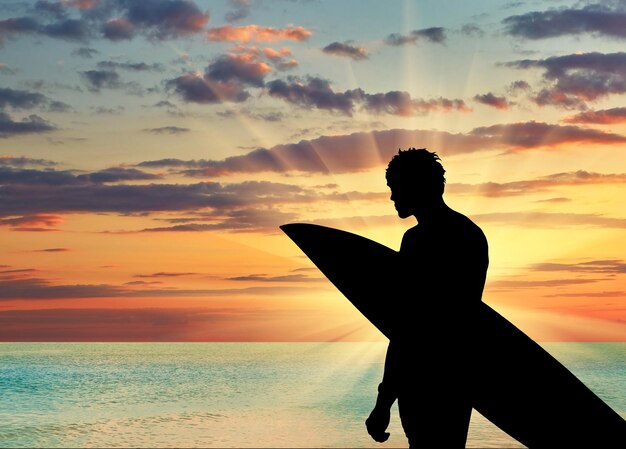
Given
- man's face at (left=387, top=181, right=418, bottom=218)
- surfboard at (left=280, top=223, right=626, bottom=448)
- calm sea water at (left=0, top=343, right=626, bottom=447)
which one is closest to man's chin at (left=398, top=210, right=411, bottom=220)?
man's face at (left=387, top=181, right=418, bottom=218)

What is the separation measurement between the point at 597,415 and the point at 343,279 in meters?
1.78

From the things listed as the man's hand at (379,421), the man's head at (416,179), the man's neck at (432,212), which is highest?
the man's head at (416,179)

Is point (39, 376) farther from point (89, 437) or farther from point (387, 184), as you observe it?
point (387, 184)

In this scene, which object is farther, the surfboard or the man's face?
the surfboard

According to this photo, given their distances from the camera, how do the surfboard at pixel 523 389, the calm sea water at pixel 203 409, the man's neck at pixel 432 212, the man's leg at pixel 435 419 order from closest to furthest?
the man's leg at pixel 435 419 → the man's neck at pixel 432 212 → the surfboard at pixel 523 389 → the calm sea water at pixel 203 409

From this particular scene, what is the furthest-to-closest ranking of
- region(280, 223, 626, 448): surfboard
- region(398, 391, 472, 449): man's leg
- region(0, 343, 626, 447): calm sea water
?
1. region(0, 343, 626, 447): calm sea water
2. region(280, 223, 626, 448): surfboard
3. region(398, 391, 472, 449): man's leg

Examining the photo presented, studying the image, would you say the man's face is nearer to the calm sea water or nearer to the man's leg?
the man's leg

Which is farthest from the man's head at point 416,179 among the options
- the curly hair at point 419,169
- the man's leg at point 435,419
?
the man's leg at point 435,419

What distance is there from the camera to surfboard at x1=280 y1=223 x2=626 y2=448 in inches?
197

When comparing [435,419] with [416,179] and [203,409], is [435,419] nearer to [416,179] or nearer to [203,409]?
[416,179]

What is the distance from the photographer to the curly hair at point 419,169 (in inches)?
184

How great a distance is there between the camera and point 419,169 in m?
4.68

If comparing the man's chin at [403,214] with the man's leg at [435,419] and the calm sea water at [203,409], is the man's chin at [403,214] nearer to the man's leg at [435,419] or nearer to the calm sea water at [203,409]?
the man's leg at [435,419]

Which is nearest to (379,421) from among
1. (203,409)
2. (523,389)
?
(523,389)
